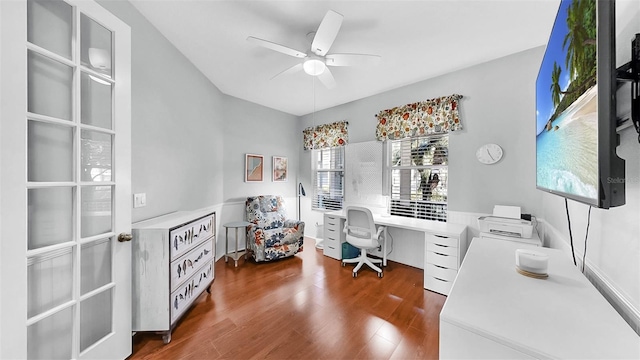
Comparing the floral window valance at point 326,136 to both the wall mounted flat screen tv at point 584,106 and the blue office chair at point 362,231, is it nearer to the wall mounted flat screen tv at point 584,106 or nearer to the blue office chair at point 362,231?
the blue office chair at point 362,231

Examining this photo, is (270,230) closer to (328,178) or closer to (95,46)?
(328,178)

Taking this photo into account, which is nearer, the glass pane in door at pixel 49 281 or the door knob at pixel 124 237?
the glass pane in door at pixel 49 281

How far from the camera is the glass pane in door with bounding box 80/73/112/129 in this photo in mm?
1292

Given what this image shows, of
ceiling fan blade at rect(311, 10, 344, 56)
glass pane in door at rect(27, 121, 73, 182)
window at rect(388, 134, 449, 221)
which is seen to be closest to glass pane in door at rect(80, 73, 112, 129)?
glass pane in door at rect(27, 121, 73, 182)

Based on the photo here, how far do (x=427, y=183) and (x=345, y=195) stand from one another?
4.43 ft

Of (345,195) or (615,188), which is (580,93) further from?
(345,195)

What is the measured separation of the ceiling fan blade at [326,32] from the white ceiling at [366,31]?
7.8 inches

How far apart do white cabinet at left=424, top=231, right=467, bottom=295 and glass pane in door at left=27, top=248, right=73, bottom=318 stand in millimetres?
2911

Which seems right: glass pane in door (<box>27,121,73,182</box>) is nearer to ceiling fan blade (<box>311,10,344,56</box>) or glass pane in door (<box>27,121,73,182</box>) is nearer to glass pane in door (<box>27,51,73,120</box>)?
glass pane in door (<box>27,51,73,120</box>)

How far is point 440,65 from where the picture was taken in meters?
2.60

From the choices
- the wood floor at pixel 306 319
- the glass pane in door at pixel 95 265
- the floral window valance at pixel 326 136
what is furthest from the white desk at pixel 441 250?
the glass pane in door at pixel 95 265

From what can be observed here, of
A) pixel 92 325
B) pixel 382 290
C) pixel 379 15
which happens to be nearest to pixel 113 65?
pixel 92 325

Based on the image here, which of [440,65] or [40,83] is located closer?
[40,83]

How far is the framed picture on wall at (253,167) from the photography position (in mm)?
3855
